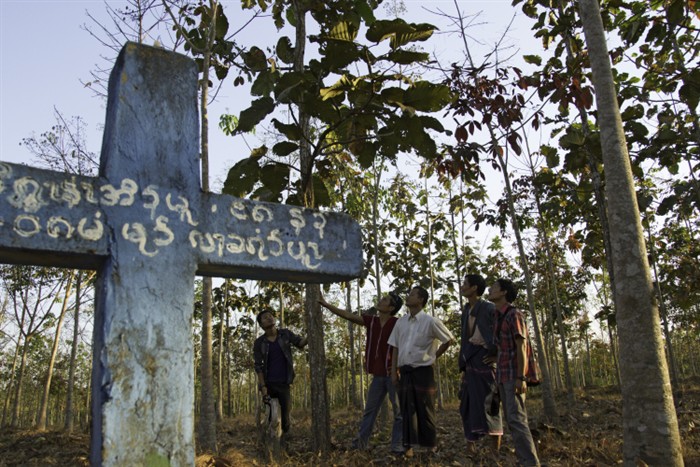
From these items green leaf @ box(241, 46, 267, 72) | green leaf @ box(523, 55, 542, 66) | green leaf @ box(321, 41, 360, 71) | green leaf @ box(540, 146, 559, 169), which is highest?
green leaf @ box(523, 55, 542, 66)

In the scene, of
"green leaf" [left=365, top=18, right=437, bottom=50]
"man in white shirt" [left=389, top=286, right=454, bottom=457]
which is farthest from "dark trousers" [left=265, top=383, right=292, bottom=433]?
"green leaf" [left=365, top=18, right=437, bottom=50]

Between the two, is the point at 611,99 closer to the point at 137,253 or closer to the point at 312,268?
the point at 312,268

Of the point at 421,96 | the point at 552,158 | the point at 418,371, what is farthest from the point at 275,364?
the point at 552,158

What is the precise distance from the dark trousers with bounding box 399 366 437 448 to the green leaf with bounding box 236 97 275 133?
2674mm

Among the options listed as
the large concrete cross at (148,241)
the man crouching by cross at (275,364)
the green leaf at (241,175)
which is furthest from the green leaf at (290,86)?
the man crouching by cross at (275,364)

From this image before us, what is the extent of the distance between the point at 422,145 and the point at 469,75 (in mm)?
2736

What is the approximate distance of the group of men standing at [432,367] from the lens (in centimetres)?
441

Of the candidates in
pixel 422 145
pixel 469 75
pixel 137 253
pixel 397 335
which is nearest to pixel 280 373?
pixel 397 335

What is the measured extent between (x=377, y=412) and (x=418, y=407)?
83cm

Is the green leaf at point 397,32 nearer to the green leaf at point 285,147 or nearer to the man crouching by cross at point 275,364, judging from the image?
the green leaf at point 285,147

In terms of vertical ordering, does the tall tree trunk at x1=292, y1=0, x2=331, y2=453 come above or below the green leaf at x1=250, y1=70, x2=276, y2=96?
below

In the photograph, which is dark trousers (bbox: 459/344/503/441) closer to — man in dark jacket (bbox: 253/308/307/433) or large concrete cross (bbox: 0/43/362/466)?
A: man in dark jacket (bbox: 253/308/307/433)

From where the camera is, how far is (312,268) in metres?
2.39

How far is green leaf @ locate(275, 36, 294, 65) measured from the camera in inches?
221
